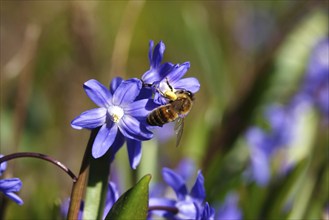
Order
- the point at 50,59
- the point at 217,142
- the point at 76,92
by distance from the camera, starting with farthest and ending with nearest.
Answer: the point at 76,92 → the point at 50,59 → the point at 217,142

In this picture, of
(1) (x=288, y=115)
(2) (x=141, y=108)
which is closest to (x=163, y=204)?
(2) (x=141, y=108)

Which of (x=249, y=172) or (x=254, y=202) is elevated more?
(x=249, y=172)

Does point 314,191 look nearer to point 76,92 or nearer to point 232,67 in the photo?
point 76,92

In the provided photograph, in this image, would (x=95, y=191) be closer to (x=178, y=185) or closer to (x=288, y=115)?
(x=178, y=185)

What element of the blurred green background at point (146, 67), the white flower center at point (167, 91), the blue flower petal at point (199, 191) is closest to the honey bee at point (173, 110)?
the white flower center at point (167, 91)

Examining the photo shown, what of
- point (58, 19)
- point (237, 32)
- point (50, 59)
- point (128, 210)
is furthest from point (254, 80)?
point (237, 32)

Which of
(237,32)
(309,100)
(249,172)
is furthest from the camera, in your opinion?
(237,32)

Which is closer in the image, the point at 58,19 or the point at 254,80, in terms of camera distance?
the point at 254,80
